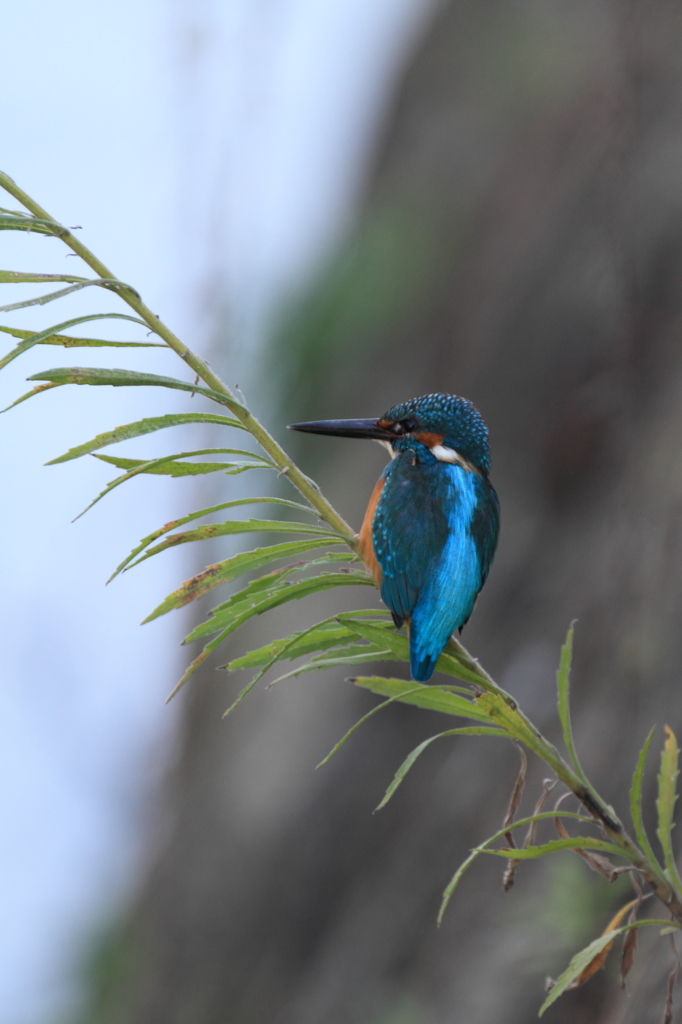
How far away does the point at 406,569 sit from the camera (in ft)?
3.48

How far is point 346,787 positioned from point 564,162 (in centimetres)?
366

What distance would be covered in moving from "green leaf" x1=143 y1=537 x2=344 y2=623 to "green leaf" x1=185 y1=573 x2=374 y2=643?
19 millimetres

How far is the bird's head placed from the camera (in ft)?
4.20

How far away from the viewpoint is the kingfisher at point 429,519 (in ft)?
3.28

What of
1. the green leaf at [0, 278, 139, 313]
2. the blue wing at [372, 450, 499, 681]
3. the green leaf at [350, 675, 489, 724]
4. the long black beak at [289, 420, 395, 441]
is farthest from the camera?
the long black beak at [289, 420, 395, 441]

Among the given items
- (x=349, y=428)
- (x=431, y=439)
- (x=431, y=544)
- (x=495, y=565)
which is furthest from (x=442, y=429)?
(x=495, y=565)

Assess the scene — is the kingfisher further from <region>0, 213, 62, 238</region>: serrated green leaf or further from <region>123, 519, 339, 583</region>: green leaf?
<region>0, 213, 62, 238</region>: serrated green leaf

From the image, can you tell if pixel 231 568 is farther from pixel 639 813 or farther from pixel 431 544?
pixel 639 813

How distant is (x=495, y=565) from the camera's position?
12.6 feet

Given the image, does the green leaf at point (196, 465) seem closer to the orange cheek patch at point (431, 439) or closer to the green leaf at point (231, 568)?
the green leaf at point (231, 568)

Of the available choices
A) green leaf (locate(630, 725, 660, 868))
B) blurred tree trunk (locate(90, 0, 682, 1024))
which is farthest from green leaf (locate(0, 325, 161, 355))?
blurred tree trunk (locate(90, 0, 682, 1024))

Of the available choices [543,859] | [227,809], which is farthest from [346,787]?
[543,859]

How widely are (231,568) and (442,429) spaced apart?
21.8 inches

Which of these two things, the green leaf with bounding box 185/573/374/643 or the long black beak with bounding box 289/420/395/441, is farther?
the long black beak with bounding box 289/420/395/441
